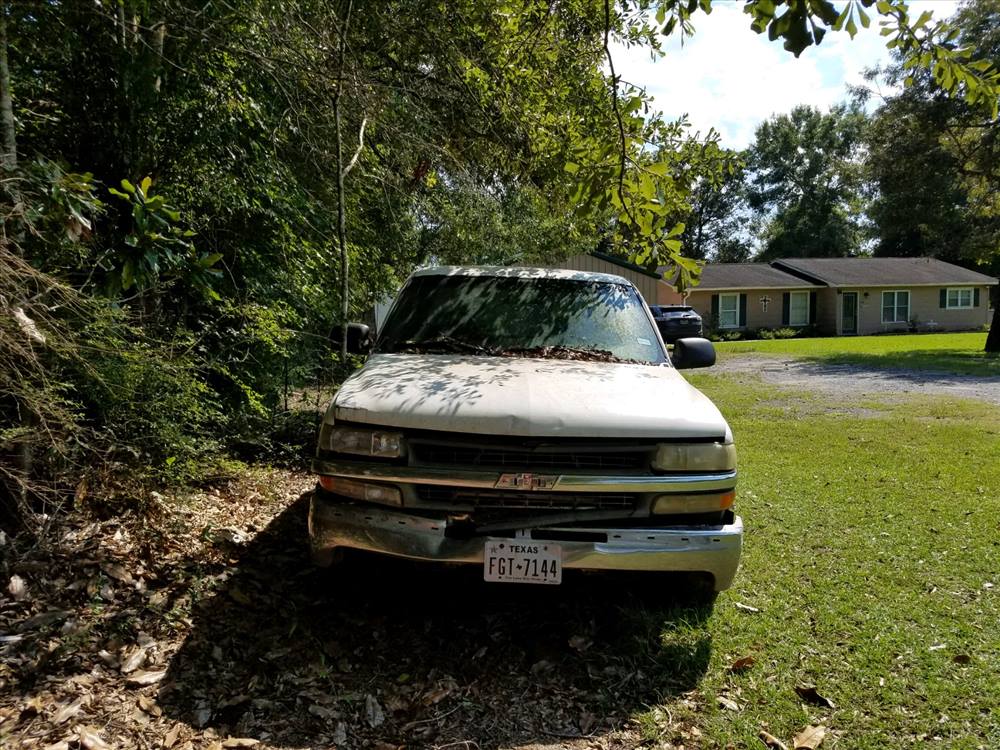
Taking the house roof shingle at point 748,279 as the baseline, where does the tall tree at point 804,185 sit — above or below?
A: above

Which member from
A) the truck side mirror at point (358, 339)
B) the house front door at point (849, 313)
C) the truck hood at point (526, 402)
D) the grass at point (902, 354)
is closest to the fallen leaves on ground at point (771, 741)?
the truck hood at point (526, 402)

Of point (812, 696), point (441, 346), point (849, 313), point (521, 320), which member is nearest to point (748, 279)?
point (849, 313)

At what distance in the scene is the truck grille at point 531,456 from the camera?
9.80ft

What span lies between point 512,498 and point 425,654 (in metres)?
0.84

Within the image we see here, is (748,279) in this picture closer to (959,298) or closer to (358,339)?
(959,298)

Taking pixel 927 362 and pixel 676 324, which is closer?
pixel 927 362

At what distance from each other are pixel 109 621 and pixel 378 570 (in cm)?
127

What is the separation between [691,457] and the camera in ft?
9.98

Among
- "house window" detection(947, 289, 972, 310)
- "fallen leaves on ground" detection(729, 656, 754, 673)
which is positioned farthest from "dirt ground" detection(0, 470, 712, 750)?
"house window" detection(947, 289, 972, 310)

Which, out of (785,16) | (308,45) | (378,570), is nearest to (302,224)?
(308,45)

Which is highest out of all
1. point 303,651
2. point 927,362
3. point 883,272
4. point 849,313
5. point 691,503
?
point 883,272

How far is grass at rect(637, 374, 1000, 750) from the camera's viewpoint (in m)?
2.72

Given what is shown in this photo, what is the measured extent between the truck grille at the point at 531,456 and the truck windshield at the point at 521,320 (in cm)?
107

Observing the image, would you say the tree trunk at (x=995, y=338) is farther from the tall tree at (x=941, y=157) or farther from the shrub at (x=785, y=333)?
the shrub at (x=785, y=333)
